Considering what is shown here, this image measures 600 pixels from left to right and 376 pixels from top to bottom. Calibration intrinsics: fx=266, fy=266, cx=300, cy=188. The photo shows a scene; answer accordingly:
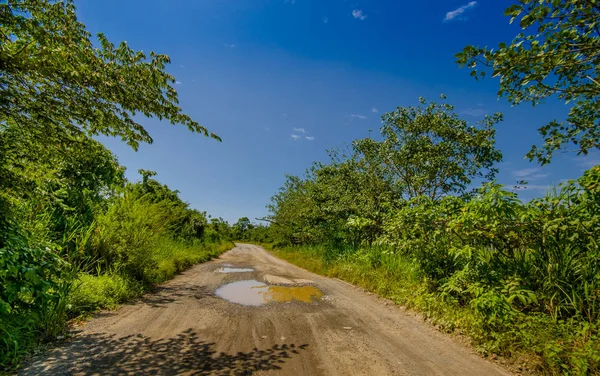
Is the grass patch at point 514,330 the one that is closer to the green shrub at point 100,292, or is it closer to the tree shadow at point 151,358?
the tree shadow at point 151,358

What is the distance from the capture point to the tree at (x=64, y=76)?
2.98m

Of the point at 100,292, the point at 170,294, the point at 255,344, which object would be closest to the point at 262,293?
the point at 170,294

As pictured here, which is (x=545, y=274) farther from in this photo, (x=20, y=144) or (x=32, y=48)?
(x=20, y=144)

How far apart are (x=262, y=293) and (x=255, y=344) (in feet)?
11.4

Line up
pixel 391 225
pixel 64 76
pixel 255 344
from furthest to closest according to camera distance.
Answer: pixel 391 225, pixel 255 344, pixel 64 76

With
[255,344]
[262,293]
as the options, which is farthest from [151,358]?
[262,293]

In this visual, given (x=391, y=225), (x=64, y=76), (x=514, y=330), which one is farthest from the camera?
(x=391, y=225)

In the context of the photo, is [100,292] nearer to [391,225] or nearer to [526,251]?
[391,225]

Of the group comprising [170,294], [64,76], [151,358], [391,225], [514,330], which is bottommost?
[151,358]

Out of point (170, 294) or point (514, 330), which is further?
point (170, 294)

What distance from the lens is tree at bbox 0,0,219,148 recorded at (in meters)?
2.98

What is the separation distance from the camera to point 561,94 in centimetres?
444

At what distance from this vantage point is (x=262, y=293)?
767cm

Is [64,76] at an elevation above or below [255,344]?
above
